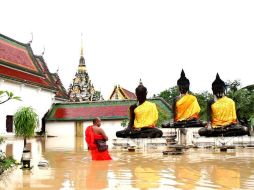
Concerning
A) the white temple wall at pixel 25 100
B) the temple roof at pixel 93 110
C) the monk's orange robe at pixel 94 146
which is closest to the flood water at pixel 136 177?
A: the monk's orange robe at pixel 94 146

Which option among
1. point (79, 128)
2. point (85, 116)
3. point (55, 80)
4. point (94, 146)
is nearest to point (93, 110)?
point (85, 116)

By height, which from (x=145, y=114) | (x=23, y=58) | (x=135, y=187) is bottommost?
(x=135, y=187)

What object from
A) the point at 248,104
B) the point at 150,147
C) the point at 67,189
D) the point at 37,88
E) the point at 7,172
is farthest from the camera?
the point at 37,88

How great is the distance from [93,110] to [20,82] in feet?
23.8

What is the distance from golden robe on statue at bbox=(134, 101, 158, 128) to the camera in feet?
48.5

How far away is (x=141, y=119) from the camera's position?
14.9 metres

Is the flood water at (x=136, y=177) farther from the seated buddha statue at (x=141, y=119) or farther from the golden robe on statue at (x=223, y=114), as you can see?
the seated buddha statue at (x=141, y=119)

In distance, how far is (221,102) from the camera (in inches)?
566

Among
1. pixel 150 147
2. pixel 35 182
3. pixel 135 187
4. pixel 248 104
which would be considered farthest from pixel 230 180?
pixel 248 104

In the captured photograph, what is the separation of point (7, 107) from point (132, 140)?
2001cm

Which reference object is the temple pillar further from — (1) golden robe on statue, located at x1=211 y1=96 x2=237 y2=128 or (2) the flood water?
(2) the flood water

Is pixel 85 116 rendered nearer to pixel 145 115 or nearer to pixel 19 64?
pixel 19 64

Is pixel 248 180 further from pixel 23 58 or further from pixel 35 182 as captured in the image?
pixel 23 58

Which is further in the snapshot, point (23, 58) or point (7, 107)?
point (23, 58)
